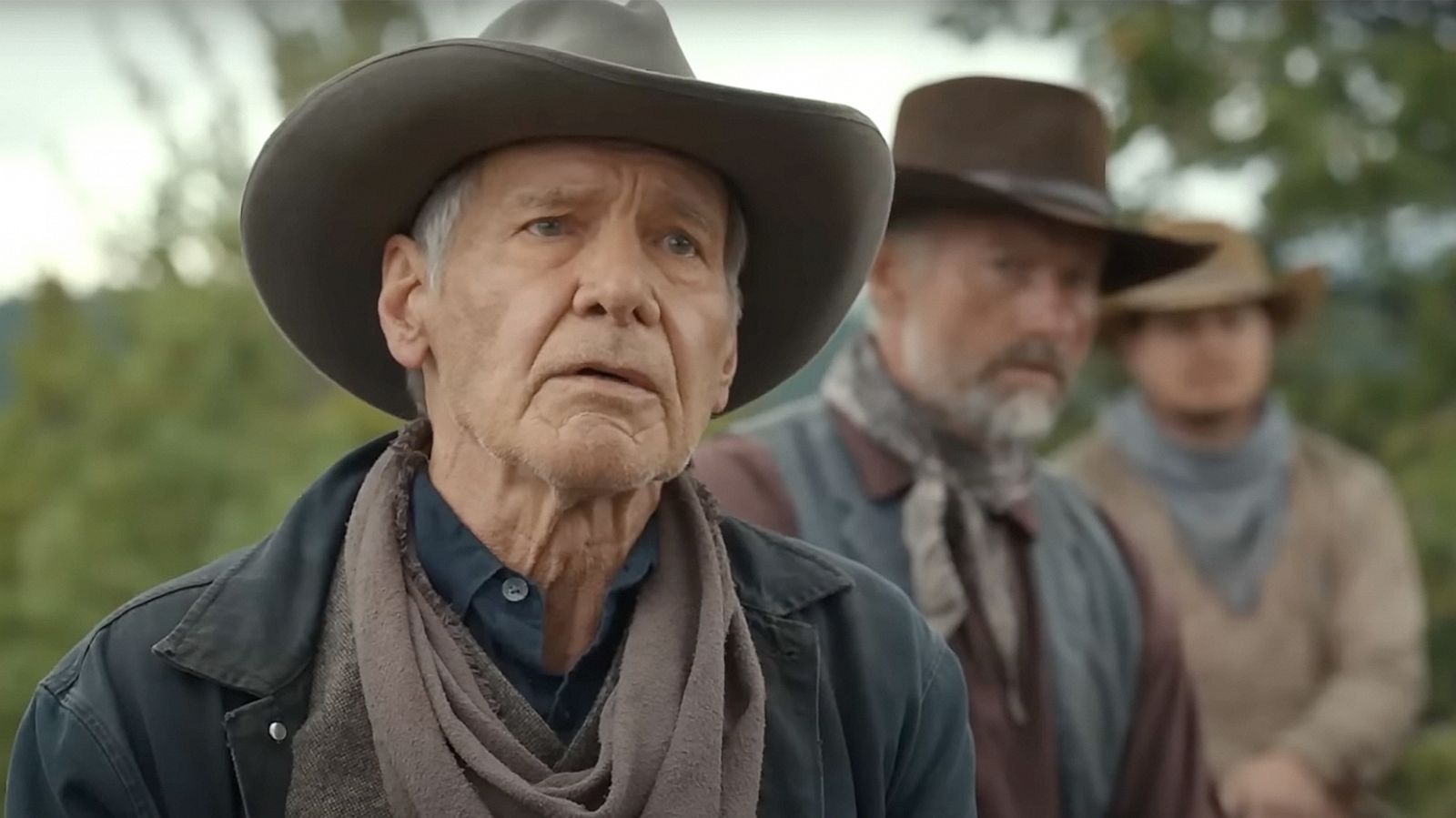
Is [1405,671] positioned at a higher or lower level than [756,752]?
lower

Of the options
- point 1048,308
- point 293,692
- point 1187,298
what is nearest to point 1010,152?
point 1048,308

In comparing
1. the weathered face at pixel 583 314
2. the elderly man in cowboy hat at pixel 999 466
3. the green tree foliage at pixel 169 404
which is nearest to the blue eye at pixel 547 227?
the weathered face at pixel 583 314

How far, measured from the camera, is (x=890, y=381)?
377 cm

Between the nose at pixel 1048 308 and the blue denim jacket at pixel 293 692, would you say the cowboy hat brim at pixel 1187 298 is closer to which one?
the nose at pixel 1048 308

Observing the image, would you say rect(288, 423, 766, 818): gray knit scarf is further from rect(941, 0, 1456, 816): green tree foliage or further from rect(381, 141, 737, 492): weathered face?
rect(941, 0, 1456, 816): green tree foliage

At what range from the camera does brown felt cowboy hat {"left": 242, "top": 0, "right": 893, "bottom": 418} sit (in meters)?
2.38

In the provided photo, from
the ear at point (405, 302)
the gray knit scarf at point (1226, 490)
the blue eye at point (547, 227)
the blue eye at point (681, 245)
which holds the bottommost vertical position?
the gray knit scarf at point (1226, 490)

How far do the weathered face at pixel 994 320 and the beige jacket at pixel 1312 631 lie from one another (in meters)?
1.84

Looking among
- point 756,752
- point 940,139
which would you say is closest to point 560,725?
point 756,752

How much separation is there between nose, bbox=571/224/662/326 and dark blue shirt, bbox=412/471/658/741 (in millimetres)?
315

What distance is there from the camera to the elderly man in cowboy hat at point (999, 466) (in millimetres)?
3561

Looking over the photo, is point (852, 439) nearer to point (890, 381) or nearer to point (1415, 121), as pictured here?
point (890, 381)

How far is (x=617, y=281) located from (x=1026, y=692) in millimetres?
1470

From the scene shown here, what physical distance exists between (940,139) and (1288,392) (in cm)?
368
